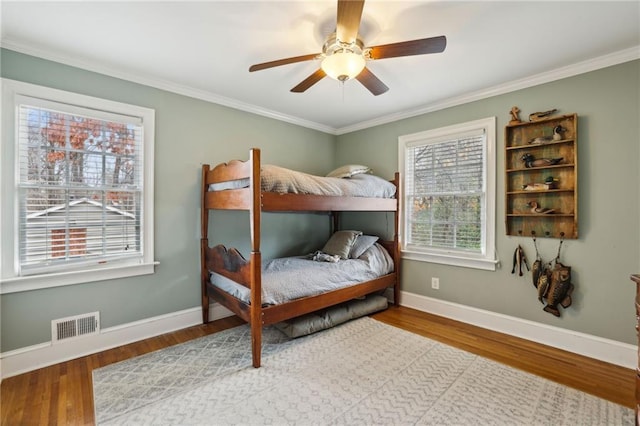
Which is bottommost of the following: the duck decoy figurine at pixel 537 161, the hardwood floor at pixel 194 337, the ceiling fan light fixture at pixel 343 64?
the hardwood floor at pixel 194 337

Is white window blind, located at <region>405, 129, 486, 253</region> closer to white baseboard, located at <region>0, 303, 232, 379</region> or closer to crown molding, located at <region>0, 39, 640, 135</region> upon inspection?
crown molding, located at <region>0, 39, 640, 135</region>

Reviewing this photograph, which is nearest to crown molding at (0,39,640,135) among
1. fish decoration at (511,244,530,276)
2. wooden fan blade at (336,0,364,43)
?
fish decoration at (511,244,530,276)

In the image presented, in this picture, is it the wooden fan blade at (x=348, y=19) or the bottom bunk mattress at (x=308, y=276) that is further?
the bottom bunk mattress at (x=308, y=276)

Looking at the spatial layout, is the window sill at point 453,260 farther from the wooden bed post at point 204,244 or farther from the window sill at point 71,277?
the window sill at point 71,277

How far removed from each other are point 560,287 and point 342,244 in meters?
2.03

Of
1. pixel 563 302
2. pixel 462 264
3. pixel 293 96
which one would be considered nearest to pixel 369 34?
pixel 293 96

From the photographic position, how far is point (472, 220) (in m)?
→ 3.04

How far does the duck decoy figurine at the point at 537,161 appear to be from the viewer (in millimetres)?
2446

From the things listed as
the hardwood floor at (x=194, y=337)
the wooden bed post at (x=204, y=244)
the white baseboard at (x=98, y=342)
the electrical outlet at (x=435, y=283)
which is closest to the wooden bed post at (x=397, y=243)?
the electrical outlet at (x=435, y=283)

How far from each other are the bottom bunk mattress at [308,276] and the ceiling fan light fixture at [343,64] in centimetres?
167

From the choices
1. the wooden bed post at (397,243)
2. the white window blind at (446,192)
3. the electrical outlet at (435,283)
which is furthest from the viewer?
the wooden bed post at (397,243)

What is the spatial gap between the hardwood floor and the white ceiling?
83.9 inches

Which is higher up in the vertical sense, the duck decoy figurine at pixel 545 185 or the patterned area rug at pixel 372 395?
the duck decoy figurine at pixel 545 185

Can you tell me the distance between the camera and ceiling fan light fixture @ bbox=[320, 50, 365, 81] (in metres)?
1.73
